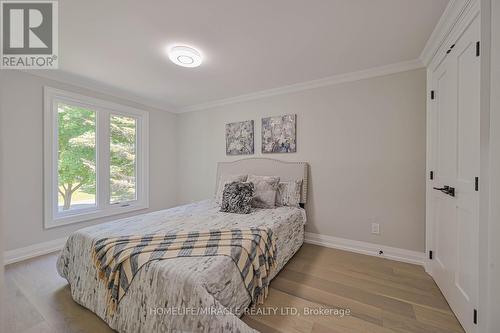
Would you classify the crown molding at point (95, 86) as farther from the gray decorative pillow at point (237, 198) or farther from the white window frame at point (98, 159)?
the gray decorative pillow at point (237, 198)

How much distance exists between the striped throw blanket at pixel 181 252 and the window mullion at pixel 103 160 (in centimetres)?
211

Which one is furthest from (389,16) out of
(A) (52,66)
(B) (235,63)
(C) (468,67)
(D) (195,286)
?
(A) (52,66)

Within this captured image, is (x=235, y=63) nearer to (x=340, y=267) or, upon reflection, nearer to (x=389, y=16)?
(x=389, y=16)

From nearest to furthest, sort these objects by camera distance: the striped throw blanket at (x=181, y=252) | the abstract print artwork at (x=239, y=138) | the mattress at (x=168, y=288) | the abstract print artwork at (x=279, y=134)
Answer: the mattress at (x=168, y=288)
the striped throw blanket at (x=181, y=252)
the abstract print artwork at (x=279, y=134)
the abstract print artwork at (x=239, y=138)

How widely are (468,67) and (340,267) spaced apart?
2071mm

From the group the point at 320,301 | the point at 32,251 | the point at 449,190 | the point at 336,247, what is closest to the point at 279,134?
the point at 336,247

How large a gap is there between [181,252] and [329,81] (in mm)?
2768

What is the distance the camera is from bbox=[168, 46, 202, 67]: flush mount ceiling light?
2.17m

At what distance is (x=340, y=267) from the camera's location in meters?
2.29

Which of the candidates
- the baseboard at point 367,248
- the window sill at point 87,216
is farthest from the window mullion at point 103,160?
the baseboard at point 367,248

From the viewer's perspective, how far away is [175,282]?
1.21 meters

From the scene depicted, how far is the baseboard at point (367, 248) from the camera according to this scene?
7.79 ft

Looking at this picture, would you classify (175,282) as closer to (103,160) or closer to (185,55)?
(185,55)

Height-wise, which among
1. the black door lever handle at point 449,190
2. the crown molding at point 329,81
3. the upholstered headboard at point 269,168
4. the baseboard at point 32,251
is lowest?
the baseboard at point 32,251
